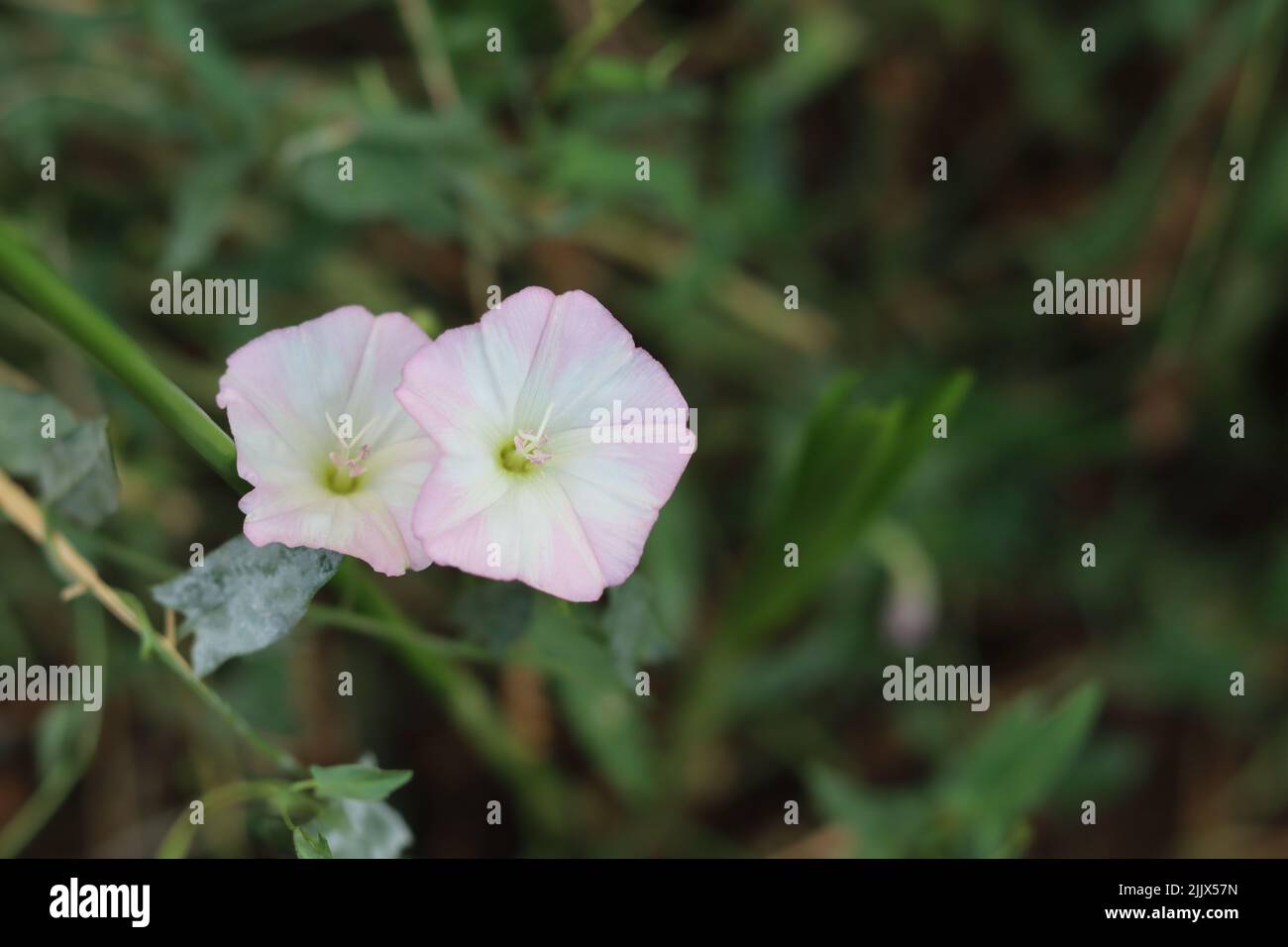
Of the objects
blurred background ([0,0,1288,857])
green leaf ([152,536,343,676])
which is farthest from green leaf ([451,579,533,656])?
blurred background ([0,0,1288,857])

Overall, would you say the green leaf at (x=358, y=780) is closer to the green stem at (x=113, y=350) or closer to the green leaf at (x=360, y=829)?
the green leaf at (x=360, y=829)

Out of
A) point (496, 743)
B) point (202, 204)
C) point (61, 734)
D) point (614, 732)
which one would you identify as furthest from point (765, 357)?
point (61, 734)

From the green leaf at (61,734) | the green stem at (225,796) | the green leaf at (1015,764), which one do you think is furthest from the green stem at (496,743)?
the green leaf at (1015,764)

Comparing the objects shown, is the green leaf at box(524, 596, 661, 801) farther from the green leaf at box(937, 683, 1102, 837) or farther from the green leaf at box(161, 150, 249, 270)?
the green leaf at box(161, 150, 249, 270)

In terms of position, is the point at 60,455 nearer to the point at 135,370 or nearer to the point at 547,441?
the point at 135,370

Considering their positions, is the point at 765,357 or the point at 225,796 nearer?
the point at 225,796

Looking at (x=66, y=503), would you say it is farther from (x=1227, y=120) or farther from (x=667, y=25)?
(x=1227, y=120)

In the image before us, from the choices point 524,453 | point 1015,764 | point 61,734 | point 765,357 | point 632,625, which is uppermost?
point 765,357
